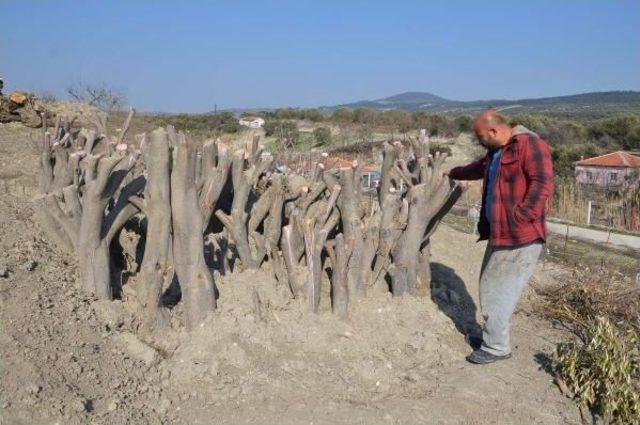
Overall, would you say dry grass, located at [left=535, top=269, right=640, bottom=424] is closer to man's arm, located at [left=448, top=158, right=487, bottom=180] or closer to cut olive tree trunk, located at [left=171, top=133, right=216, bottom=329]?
man's arm, located at [left=448, top=158, right=487, bottom=180]

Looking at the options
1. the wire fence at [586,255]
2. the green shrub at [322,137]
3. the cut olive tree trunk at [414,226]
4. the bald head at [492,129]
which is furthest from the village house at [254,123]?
the bald head at [492,129]

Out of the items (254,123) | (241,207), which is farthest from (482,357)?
(254,123)

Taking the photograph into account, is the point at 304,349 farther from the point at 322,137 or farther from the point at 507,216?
the point at 322,137

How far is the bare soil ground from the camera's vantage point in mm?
3729

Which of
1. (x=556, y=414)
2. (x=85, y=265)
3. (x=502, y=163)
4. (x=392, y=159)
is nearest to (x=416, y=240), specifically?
(x=392, y=159)

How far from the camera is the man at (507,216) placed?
4484 millimetres

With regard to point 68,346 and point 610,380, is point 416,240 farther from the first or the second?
point 68,346

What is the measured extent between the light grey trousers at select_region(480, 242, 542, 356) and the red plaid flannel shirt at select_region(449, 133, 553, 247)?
10 cm

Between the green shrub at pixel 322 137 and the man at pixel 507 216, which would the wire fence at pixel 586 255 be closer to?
the man at pixel 507 216

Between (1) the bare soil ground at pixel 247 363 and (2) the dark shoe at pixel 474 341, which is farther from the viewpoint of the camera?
(2) the dark shoe at pixel 474 341

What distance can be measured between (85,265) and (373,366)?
81.6 inches

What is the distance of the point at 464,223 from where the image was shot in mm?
11016

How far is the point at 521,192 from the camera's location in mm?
4598

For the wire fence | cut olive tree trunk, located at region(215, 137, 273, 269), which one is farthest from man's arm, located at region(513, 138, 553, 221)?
the wire fence
